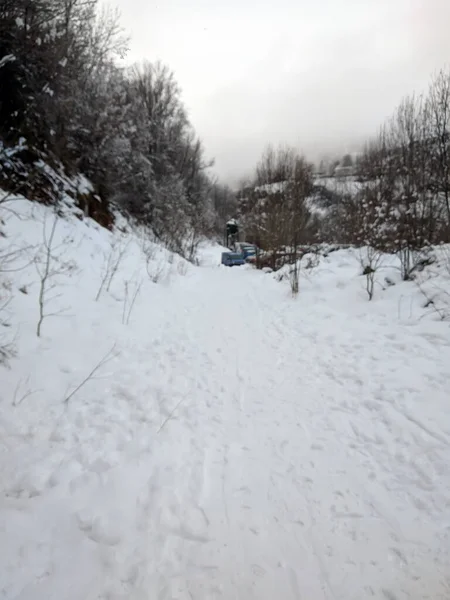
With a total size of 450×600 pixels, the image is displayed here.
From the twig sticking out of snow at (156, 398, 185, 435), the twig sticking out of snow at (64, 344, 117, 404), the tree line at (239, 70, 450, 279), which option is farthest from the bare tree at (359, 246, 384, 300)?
the twig sticking out of snow at (64, 344, 117, 404)

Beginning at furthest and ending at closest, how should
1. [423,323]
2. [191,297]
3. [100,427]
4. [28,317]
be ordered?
[191,297]
[423,323]
[28,317]
[100,427]

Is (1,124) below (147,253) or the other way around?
the other way around

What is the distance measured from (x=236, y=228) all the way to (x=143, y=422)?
3611 cm

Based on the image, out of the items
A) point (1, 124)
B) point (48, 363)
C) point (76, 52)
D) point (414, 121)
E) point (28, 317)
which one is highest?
point (76, 52)

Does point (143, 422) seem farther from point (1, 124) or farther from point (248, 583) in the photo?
point (1, 124)

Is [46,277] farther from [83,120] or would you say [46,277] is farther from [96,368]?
[83,120]

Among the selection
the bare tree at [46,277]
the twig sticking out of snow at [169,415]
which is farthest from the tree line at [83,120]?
the twig sticking out of snow at [169,415]

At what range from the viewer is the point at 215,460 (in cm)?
251

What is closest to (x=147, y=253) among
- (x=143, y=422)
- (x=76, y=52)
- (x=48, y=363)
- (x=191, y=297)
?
(x=191, y=297)

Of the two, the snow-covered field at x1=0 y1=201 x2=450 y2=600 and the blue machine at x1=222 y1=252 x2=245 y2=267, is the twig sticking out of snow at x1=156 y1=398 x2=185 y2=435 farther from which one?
the blue machine at x1=222 y1=252 x2=245 y2=267

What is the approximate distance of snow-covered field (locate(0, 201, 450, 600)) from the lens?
1.62 meters

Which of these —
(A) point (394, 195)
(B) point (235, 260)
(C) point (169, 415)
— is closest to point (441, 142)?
(A) point (394, 195)

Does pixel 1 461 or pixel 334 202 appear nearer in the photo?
pixel 1 461

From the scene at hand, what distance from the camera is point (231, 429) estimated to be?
2.96 meters
